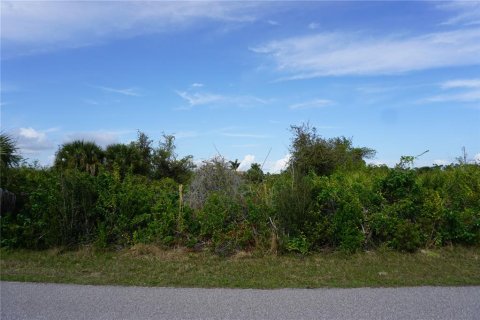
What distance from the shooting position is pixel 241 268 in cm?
875

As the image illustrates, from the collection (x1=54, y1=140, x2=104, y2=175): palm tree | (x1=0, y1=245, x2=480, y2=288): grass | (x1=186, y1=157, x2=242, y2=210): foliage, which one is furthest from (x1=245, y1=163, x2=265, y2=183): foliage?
(x1=54, y1=140, x2=104, y2=175): palm tree

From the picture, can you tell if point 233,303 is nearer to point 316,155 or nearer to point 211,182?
point 211,182

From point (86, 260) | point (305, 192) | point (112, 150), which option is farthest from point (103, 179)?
point (112, 150)

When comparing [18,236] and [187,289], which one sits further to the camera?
[18,236]

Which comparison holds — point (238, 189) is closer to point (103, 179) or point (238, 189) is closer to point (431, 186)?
point (103, 179)

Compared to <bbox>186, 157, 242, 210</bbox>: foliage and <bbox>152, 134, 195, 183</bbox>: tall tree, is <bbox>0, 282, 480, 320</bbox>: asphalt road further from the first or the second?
<bbox>152, 134, 195, 183</bbox>: tall tree

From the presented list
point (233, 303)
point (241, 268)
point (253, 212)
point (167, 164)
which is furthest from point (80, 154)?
point (233, 303)

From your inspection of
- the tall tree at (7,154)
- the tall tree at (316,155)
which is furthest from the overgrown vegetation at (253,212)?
the tall tree at (316,155)

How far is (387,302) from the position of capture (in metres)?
6.36

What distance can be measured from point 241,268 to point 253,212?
1.71 m

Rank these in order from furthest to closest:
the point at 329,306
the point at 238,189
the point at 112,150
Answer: the point at 112,150 < the point at 238,189 < the point at 329,306

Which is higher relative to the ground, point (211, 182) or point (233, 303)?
point (211, 182)

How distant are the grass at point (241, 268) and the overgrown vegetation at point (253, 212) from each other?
337 millimetres

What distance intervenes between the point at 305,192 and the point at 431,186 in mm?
3205
